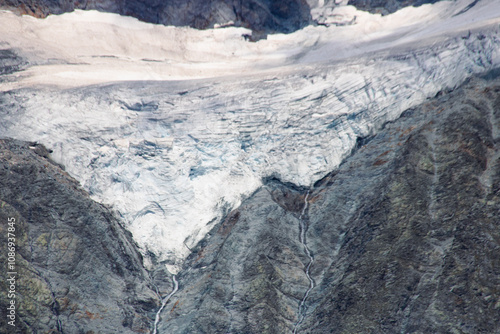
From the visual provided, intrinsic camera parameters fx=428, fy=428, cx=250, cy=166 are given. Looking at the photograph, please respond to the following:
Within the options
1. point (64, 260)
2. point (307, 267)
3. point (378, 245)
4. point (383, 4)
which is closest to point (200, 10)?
point (383, 4)

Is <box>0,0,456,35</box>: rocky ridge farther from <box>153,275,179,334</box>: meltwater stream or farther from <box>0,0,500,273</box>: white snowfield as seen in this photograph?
<box>153,275,179,334</box>: meltwater stream

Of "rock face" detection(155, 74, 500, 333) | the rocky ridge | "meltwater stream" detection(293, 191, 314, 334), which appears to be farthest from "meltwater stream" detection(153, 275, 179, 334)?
the rocky ridge

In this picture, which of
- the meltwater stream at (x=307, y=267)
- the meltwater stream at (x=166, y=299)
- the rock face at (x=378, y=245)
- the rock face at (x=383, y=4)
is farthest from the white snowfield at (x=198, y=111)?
the rock face at (x=383, y=4)

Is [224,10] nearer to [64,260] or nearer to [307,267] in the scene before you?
[307,267]

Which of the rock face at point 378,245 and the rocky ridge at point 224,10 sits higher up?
the rocky ridge at point 224,10

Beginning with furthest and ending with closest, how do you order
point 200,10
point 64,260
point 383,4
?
1. point 383,4
2. point 200,10
3. point 64,260

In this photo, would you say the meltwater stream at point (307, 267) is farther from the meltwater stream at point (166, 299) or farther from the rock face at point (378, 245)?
the meltwater stream at point (166, 299)
